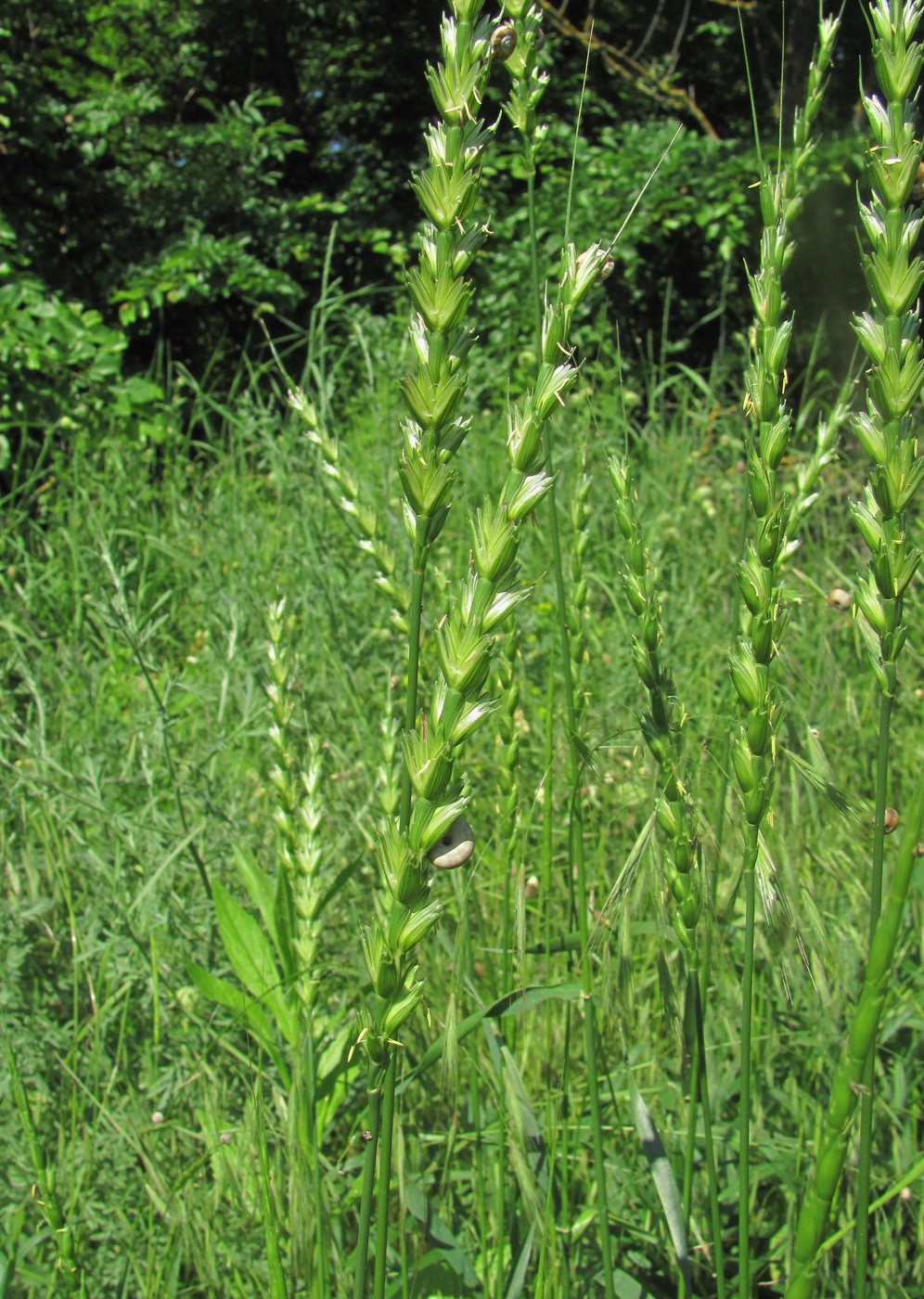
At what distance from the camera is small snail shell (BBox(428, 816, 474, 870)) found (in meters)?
0.56

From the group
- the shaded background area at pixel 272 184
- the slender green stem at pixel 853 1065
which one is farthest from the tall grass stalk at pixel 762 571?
the shaded background area at pixel 272 184

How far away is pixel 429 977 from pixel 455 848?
104 cm

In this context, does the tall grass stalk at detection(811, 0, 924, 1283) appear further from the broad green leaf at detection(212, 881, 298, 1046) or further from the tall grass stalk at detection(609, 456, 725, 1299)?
the broad green leaf at detection(212, 881, 298, 1046)

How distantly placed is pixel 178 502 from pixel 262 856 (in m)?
2.15

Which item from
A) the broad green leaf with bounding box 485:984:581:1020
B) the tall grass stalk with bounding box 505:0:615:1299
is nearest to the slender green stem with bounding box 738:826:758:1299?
the tall grass stalk with bounding box 505:0:615:1299

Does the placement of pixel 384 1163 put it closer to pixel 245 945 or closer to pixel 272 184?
pixel 245 945

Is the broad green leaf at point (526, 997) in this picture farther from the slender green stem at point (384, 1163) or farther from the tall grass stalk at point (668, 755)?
the slender green stem at point (384, 1163)

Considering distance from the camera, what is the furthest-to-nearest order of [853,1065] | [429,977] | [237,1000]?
[429,977] → [237,1000] → [853,1065]

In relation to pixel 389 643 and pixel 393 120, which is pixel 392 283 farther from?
pixel 389 643

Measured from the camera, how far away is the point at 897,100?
576 mm

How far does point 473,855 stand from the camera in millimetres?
1095

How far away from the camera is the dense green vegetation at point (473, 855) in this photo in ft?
2.08

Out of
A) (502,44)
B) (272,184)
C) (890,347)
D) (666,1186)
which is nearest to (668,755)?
(890,347)

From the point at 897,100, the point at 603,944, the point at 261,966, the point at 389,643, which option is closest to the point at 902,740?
the point at 389,643
